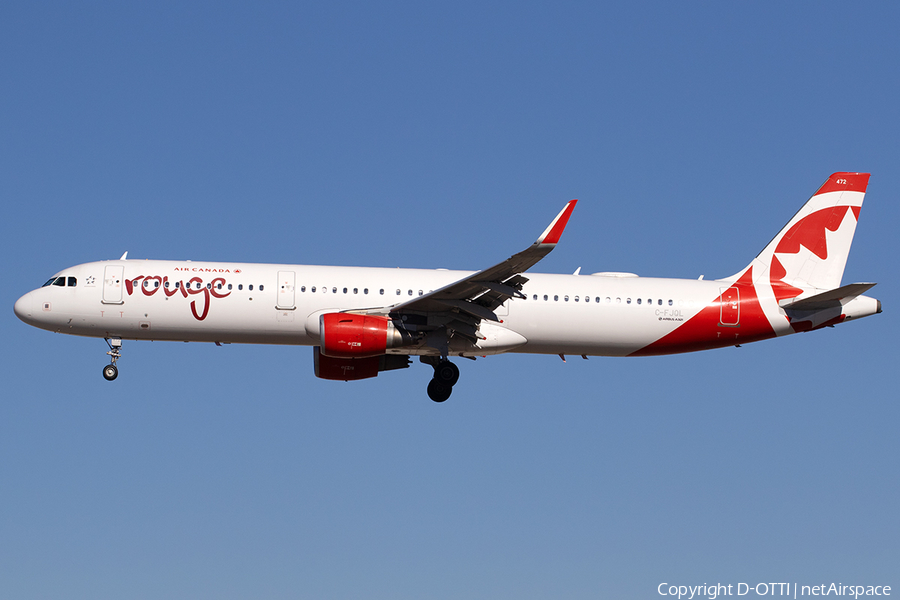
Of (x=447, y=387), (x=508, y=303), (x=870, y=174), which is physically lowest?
(x=447, y=387)

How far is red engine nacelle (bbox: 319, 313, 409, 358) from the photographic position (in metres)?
32.7

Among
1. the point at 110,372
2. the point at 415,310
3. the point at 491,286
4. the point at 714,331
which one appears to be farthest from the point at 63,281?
the point at 714,331

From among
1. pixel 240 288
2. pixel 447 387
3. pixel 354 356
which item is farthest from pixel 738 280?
pixel 240 288

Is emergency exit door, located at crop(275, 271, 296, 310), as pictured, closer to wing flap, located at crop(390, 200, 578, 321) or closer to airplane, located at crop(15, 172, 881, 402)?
airplane, located at crop(15, 172, 881, 402)

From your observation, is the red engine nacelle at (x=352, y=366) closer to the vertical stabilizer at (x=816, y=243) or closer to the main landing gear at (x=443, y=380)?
the main landing gear at (x=443, y=380)

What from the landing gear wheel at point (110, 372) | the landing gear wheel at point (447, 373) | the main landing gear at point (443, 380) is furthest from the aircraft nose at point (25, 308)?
the landing gear wheel at point (447, 373)

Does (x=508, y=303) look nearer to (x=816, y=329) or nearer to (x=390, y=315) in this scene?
(x=390, y=315)

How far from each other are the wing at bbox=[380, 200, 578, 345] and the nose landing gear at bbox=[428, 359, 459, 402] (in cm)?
160

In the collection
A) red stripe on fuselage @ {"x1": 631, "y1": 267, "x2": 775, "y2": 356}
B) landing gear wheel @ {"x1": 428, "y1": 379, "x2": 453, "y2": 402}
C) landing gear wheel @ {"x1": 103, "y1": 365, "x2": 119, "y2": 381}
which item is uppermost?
red stripe on fuselage @ {"x1": 631, "y1": 267, "x2": 775, "y2": 356}

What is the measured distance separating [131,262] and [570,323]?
573 inches

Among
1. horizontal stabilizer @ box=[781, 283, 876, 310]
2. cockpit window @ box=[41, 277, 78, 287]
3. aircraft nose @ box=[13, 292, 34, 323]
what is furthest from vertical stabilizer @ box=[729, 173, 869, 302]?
aircraft nose @ box=[13, 292, 34, 323]

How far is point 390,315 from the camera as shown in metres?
33.9

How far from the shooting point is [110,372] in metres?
35.0

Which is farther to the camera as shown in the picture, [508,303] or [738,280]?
[738,280]
